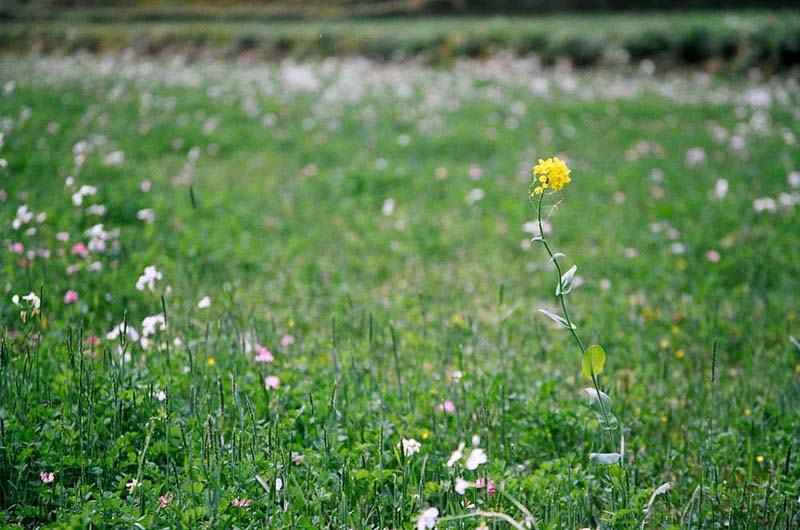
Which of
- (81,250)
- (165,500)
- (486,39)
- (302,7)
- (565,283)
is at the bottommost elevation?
(165,500)

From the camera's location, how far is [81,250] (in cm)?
376

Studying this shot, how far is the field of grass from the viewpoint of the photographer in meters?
2.28

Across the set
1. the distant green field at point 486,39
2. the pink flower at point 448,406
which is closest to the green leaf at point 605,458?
the pink flower at point 448,406

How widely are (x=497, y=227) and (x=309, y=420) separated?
3.30m

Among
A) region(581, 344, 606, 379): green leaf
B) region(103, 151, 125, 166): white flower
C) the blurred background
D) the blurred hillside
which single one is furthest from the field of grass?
the blurred hillside

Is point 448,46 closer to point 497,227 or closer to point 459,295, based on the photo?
point 497,227

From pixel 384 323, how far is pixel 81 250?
1.78m

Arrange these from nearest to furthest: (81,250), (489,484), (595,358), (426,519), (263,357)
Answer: (426,519), (595,358), (489,484), (263,357), (81,250)

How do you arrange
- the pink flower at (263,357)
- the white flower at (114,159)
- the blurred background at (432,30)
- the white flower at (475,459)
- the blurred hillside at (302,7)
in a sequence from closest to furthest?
the white flower at (475,459)
the pink flower at (263,357)
the white flower at (114,159)
the blurred background at (432,30)
the blurred hillside at (302,7)

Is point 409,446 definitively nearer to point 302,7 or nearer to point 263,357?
point 263,357

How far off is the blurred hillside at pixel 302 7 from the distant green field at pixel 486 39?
2352 mm

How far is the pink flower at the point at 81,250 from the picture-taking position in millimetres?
3727

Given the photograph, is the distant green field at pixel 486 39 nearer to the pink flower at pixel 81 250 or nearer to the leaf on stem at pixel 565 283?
the pink flower at pixel 81 250

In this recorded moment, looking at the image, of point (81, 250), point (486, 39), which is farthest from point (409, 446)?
point (486, 39)
